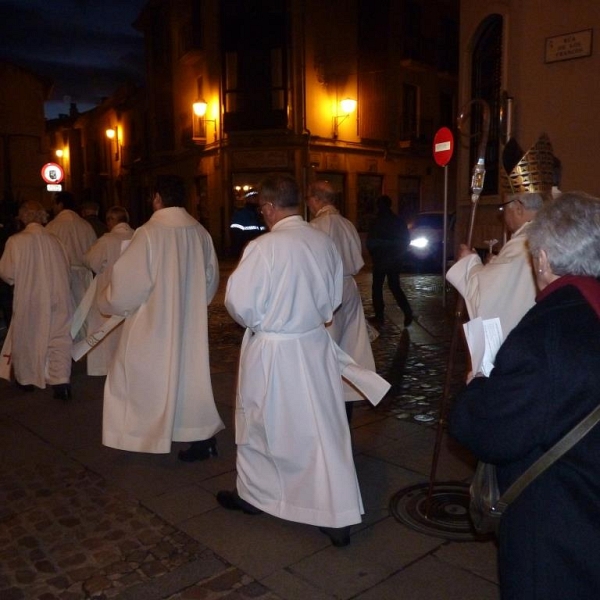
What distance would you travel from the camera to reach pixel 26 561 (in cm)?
338

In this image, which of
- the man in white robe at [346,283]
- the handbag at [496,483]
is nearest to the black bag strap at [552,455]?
the handbag at [496,483]

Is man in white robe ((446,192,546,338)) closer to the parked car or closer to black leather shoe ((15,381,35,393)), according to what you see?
black leather shoe ((15,381,35,393))

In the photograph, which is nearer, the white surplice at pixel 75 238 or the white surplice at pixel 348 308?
the white surplice at pixel 348 308

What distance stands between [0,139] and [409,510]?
2661 centimetres

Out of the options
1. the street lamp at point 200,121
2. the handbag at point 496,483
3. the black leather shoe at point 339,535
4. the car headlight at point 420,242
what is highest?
the street lamp at point 200,121

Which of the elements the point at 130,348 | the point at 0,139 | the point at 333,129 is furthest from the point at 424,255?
the point at 0,139

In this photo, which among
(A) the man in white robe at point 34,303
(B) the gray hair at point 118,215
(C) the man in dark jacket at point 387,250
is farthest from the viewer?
(C) the man in dark jacket at point 387,250

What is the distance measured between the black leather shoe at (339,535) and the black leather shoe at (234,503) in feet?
1.65

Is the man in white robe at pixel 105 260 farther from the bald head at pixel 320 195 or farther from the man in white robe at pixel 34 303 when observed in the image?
the bald head at pixel 320 195

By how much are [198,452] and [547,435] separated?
11.0 feet

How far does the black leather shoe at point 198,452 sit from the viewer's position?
471cm

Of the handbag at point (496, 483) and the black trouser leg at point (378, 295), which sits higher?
the handbag at point (496, 483)

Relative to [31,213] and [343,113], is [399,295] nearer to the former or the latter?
[31,213]

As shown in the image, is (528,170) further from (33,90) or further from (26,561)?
(33,90)
